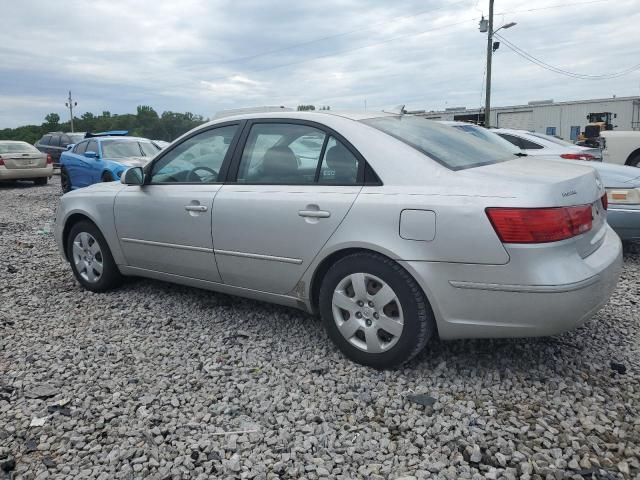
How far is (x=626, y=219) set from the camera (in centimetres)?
488

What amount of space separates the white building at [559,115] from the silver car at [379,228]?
3059 cm

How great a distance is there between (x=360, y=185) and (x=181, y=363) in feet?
5.12

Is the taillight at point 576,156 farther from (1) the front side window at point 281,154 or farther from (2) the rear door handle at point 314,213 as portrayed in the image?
(2) the rear door handle at point 314,213

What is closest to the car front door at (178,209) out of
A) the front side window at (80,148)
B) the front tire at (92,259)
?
the front tire at (92,259)

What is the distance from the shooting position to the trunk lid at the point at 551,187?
2.53 metres

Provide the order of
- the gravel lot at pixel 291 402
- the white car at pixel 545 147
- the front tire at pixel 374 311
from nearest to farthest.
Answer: the gravel lot at pixel 291 402
the front tire at pixel 374 311
the white car at pixel 545 147

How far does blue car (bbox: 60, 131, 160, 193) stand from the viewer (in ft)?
34.9

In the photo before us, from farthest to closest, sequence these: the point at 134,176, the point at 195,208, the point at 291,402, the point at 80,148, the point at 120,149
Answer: the point at 80,148 < the point at 120,149 < the point at 134,176 < the point at 195,208 < the point at 291,402

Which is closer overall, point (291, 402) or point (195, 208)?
point (291, 402)

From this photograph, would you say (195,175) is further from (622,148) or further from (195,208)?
(622,148)

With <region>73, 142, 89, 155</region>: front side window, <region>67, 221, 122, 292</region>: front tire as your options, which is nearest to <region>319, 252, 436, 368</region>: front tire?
<region>67, 221, 122, 292</region>: front tire

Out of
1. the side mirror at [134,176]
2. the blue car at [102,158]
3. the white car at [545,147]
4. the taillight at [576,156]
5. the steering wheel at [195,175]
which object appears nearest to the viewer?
the steering wheel at [195,175]

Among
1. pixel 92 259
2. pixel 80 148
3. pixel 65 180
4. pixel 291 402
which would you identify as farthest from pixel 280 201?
pixel 65 180

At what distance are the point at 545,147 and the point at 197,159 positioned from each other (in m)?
6.11
